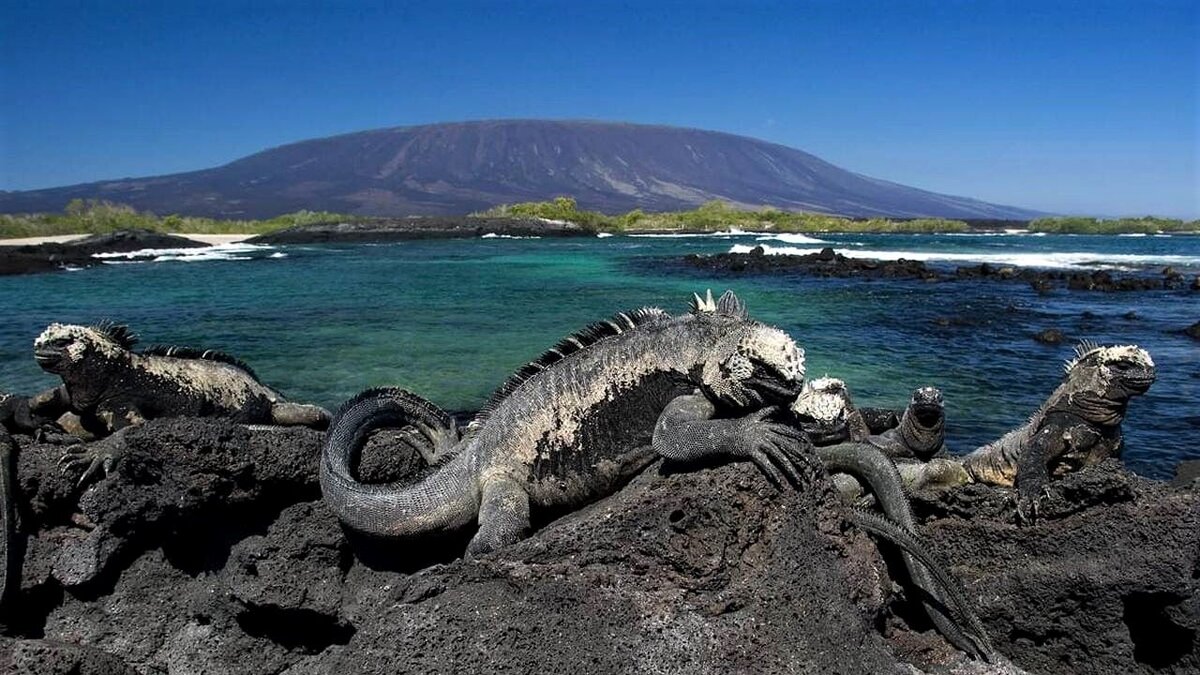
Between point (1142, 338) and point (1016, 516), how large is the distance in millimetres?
14153

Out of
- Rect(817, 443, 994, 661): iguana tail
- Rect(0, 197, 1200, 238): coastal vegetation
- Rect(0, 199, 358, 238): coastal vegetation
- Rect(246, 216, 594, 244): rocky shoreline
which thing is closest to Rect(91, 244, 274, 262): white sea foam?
Rect(0, 199, 358, 238): coastal vegetation

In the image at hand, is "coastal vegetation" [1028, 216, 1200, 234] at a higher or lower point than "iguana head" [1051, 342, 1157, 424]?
lower

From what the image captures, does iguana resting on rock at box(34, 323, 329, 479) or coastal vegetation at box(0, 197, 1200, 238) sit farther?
coastal vegetation at box(0, 197, 1200, 238)

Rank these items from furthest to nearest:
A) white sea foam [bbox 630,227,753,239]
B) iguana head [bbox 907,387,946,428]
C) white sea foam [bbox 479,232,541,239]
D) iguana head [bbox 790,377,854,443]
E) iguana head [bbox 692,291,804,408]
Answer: white sea foam [bbox 630,227,753,239] < white sea foam [bbox 479,232,541,239] < iguana head [bbox 907,387,946,428] < iguana head [bbox 790,377,854,443] < iguana head [bbox 692,291,804,408]

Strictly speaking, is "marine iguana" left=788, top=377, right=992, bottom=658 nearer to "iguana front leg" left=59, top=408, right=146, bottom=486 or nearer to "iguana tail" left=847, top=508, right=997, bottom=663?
"iguana tail" left=847, top=508, right=997, bottom=663

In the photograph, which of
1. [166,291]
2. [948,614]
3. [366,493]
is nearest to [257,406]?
[366,493]

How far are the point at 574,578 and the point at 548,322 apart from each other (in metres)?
14.8

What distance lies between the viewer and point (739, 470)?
250cm

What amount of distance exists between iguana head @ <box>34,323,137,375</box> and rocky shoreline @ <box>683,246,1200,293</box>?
2337 centimetres

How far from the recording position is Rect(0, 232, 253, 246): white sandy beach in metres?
41.7

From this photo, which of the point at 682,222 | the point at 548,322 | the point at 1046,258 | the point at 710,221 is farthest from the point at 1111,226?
the point at 548,322

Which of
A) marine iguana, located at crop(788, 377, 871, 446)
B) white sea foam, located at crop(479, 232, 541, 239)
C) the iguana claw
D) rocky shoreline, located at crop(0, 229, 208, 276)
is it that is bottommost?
white sea foam, located at crop(479, 232, 541, 239)

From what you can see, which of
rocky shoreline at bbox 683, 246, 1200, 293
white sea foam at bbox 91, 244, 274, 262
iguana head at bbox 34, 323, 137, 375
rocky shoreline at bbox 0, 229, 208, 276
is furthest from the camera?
white sea foam at bbox 91, 244, 274, 262

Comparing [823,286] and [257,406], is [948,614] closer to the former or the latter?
[257,406]
